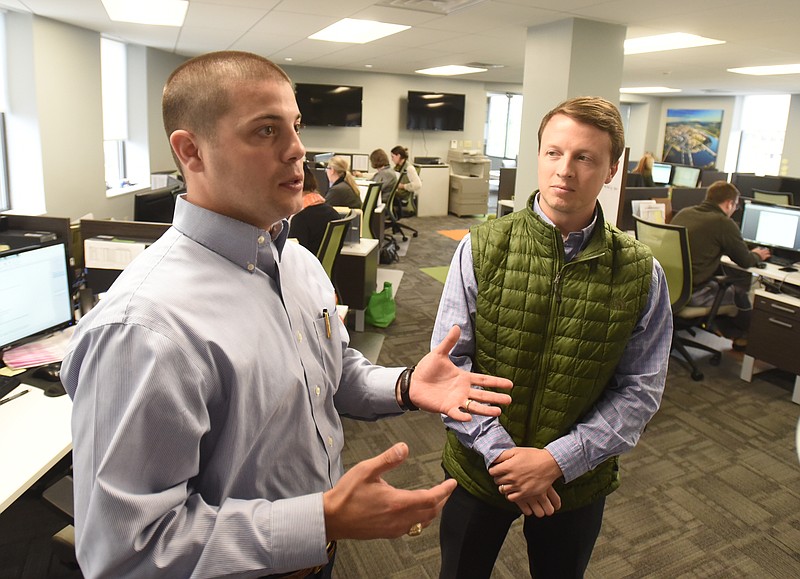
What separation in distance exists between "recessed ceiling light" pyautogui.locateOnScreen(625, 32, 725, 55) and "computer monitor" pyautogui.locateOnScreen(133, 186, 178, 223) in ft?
13.7

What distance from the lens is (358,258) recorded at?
4199 mm

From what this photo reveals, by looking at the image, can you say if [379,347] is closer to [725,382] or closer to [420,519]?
[725,382]

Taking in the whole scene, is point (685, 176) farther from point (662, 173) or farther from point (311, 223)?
point (311, 223)

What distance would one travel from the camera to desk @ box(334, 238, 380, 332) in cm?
420

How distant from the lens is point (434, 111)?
33.8 ft

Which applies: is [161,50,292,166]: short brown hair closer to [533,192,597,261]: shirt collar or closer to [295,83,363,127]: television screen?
[533,192,597,261]: shirt collar

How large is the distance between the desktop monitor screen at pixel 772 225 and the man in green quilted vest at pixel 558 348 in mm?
3564

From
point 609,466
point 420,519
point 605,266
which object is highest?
point 605,266

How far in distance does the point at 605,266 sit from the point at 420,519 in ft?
2.52

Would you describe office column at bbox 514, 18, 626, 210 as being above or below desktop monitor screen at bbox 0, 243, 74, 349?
above

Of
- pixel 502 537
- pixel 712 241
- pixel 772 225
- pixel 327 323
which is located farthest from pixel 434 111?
pixel 327 323

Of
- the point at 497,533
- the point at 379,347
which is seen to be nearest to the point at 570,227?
the point at 497,533

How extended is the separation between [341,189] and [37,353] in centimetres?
350

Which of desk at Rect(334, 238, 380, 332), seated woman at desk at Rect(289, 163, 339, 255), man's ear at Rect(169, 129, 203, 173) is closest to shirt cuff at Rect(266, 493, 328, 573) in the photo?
man's ear at Rect(169, 129, 203, 173)
